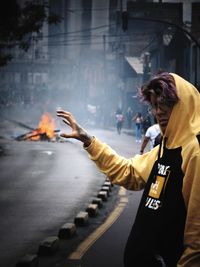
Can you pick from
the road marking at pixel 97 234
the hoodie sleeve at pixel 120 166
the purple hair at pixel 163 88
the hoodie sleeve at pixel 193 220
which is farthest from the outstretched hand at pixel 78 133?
the road marking at pixel 97 234

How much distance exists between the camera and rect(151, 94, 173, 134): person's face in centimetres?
296

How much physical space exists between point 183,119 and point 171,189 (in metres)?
0.39

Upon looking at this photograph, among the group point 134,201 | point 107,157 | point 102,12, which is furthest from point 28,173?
point 102,12

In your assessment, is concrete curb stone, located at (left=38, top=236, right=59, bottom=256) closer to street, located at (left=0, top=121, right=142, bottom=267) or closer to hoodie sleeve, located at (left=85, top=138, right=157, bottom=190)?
street, located at (left=0, top=121, right=142, bottom=267)

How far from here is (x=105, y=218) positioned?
9.07 m

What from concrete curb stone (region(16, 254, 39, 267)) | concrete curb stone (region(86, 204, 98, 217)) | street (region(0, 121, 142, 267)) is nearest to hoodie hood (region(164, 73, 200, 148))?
concrete curb stone (region(16, 254, 39, 267))

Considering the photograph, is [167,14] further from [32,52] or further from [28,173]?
[28,173]

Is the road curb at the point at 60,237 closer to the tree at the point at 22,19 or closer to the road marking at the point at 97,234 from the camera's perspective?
the road marking at the point at 97,234

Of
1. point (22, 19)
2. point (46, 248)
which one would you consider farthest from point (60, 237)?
point (22, 19)

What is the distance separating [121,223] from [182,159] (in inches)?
231

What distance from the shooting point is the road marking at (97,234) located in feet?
21.6

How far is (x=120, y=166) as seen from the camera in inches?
135

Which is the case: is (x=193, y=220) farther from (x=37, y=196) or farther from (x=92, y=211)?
(x=37, y=196)

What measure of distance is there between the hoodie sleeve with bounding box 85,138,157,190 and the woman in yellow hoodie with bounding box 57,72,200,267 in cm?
24
